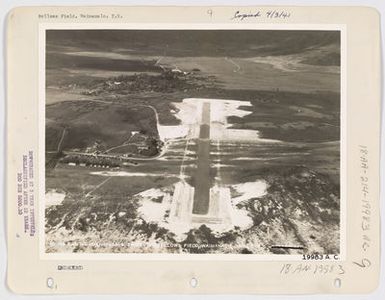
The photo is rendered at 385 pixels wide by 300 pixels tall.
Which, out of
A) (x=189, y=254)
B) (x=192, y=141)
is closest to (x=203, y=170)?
(x=192, y=141)

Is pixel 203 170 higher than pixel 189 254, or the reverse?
pixel 203 170

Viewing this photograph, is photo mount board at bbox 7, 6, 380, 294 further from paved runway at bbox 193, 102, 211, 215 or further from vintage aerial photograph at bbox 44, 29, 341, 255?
paved runway at bbox 193, 102, 211, 215

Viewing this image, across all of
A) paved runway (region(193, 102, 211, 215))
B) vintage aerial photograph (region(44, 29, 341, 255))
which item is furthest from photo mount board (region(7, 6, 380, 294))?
paved runway (region(193, 102, 211, 215))

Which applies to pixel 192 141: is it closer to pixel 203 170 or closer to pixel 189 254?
Answer: pixel 203 170

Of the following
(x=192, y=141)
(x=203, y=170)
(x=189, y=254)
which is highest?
(x=192, y=141)

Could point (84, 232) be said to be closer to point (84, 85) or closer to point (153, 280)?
point (153, 280)
